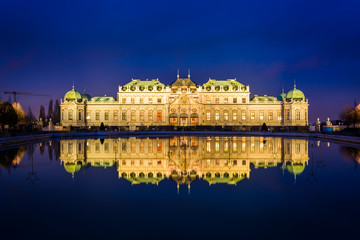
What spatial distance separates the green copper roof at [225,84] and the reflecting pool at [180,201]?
68.4m

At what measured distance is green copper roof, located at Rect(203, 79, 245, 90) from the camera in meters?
85.6

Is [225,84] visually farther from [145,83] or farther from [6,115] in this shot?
[6,115]

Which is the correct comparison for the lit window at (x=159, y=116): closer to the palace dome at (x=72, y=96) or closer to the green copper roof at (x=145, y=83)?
the green copper roof at (x=145, y=83)

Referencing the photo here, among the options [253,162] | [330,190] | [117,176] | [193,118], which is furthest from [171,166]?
[193,118]

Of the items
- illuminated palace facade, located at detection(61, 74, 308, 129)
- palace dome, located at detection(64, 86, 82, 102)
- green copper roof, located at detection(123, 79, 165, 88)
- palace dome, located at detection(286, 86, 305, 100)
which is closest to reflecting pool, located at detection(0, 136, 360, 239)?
illuminated palace facade, located at detection(61, 74, 308, 129)

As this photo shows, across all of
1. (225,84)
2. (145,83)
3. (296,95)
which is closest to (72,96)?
(145,83)

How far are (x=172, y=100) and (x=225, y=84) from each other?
1785 centimetres

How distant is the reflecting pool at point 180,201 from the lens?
8219mm

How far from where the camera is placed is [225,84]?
286ft

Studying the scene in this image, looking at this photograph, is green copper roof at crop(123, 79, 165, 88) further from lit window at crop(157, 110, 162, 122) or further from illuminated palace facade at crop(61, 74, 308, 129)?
lit window at crop(157, 110, 162, 122)

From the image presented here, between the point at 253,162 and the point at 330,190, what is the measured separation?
810cm

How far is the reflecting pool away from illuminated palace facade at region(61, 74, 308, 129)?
2593 inches

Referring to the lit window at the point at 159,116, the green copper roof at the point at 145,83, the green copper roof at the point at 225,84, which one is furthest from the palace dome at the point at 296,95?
the lit window at the point at 159,116

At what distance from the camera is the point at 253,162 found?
67.4ft
